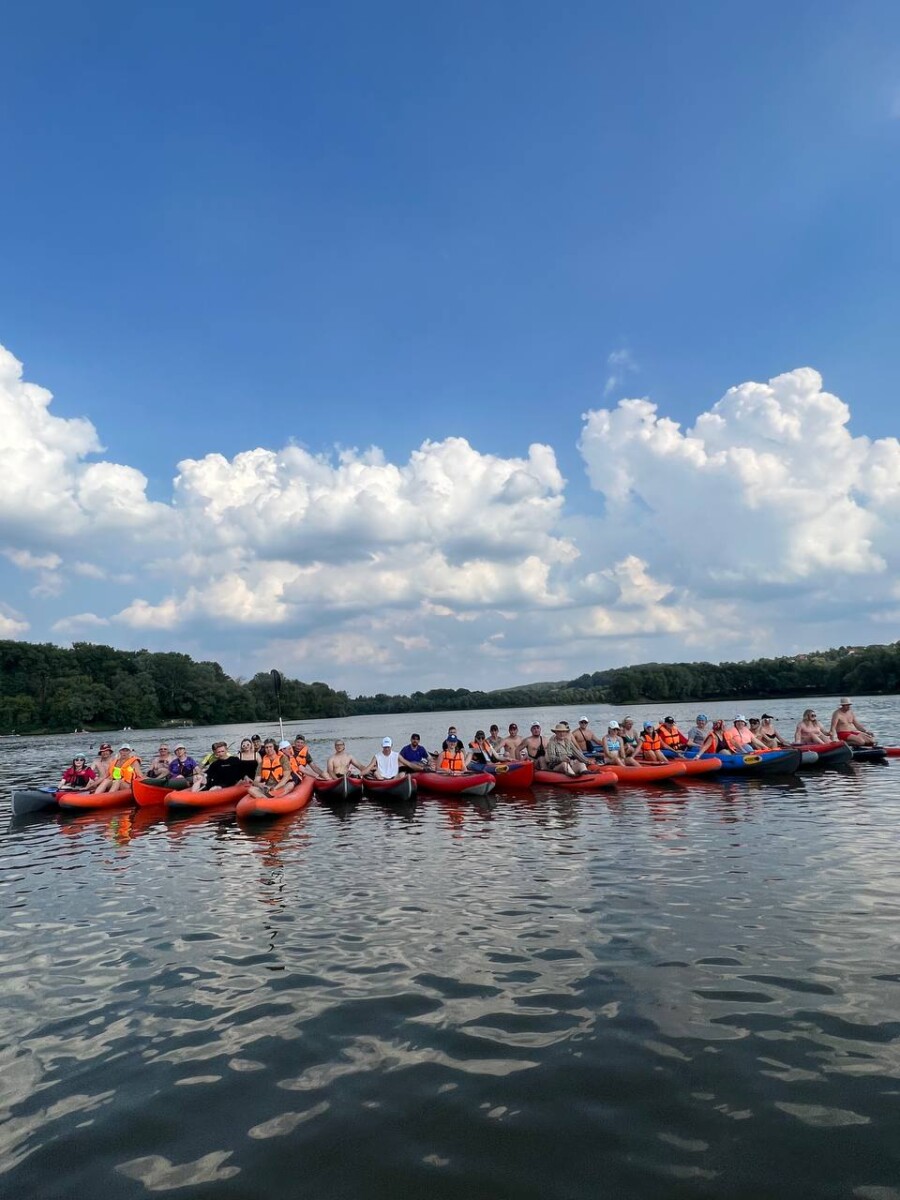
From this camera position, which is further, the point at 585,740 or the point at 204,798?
the point at 585,740

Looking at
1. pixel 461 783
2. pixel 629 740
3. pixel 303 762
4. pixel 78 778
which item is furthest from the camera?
pixel 629 740

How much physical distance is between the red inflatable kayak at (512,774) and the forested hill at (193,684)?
74967mm

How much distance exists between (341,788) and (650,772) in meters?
7.87

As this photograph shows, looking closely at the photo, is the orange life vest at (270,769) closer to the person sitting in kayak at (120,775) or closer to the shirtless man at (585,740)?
the person sitting in kayak at (120,775)

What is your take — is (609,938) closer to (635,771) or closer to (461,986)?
(461,986)

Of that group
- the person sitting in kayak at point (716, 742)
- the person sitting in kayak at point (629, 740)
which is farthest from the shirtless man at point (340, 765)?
the person sitting in kayak at point (716, 742)

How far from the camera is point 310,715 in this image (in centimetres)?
13275

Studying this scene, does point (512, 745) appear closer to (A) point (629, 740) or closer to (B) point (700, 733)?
(A) point (629, 740)

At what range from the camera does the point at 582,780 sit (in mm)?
18047

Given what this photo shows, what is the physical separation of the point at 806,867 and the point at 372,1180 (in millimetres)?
7180

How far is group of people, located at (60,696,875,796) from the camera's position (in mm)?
18422

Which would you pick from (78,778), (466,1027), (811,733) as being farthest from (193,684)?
(466,1027)

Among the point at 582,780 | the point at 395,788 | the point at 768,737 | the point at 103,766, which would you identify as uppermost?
the point at 103,766

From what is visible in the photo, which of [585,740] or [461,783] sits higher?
[585,740]
